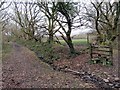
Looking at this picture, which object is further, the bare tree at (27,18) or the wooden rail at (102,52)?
the bare tree at (27,18)

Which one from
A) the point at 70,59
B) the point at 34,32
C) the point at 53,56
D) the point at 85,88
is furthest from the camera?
the point at 34,32

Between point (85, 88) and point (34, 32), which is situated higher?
point (34, 32)

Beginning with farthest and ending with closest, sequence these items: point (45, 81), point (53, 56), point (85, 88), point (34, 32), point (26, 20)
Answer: point (26, 20), point (34, 32), point (53, 56), point (45, 81), point (85, 88)

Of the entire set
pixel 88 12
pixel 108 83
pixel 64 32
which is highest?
pixel 88 12

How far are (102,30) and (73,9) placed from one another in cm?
280

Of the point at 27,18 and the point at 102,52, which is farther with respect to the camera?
the point at 27,18

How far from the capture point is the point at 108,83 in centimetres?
817

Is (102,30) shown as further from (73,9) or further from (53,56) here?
(53,56)

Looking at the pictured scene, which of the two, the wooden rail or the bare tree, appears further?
the bare tree

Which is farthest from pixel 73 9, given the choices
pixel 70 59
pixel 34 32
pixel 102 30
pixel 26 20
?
pixel 26 20

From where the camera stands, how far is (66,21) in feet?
51.5

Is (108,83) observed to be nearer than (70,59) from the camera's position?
Yes

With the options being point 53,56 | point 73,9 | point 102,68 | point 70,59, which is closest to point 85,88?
point 102,68

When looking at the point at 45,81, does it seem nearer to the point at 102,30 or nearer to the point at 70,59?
the point at 70,59
